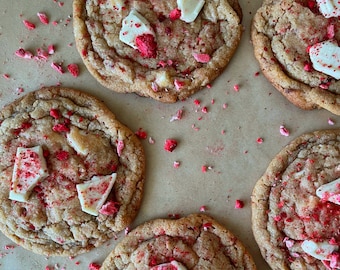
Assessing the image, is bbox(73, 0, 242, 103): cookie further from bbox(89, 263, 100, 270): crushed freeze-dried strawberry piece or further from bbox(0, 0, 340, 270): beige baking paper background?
bbox(89, 263, 100, 270): crushed freeze-dried strawberry piece

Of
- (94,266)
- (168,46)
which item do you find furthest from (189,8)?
(94,266)

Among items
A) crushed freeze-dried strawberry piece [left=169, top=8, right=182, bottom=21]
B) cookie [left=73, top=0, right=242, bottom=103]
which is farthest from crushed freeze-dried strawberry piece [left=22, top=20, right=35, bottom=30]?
crushed freeze-dried strawberry piece [left=169, top=8, right=182, bottom=21]

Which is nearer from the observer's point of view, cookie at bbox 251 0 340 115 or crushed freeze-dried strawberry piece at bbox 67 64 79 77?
cookie at bbox 251 0 340 115

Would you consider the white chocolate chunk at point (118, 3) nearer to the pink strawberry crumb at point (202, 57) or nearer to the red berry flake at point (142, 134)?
the pink strawberry crumb at point (202, 57)

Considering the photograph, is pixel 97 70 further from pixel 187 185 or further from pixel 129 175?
pixel 187 185

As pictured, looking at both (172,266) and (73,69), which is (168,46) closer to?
(73,69)

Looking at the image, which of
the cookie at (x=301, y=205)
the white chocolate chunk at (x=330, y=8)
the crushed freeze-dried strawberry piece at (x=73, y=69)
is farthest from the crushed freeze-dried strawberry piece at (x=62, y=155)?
the white chocolate chunk at (x=330, y=8)
